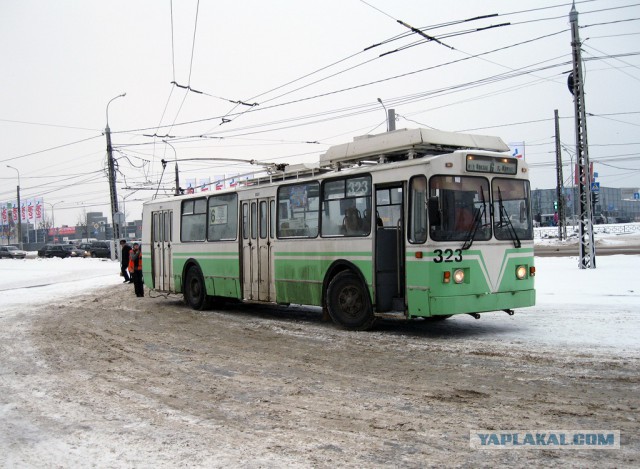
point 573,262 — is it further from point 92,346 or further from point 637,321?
point 92,346

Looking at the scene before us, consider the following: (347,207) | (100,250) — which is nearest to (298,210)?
(347,207)

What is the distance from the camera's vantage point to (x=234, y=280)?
1459 cm

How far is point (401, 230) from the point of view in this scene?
1044 cm

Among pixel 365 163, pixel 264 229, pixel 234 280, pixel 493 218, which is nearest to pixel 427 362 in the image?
pixel 493 218

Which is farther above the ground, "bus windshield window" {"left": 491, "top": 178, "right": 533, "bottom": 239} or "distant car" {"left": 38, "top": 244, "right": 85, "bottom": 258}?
"bus windshield window" {"left": 491, "top": 178, "right": 533, "bottom": 239}

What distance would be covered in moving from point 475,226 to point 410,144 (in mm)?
1701

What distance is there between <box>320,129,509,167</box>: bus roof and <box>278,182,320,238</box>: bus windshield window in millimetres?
967

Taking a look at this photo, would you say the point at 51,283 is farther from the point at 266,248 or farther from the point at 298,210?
the point at 298,210

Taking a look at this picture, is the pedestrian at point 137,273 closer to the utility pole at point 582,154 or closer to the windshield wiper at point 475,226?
the windshield wiper at point 475,226

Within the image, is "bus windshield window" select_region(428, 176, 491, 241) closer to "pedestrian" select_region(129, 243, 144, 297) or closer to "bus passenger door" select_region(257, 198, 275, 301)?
"bus passenger door" select_region(257, 198, 275, 301)

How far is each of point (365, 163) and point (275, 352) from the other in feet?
13.5

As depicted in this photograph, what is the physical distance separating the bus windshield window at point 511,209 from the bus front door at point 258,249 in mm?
4887

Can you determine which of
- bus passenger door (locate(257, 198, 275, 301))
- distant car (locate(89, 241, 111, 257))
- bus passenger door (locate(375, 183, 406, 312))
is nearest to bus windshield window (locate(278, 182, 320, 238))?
bus passenger door (locate(257, 198, 275, 301))

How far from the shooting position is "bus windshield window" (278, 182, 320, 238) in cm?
1226
